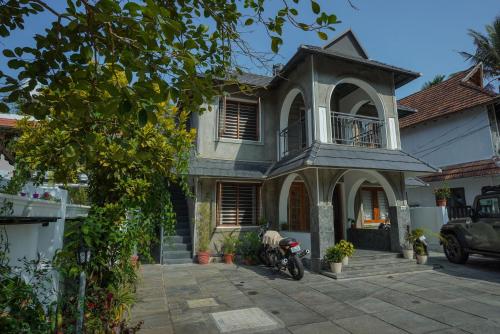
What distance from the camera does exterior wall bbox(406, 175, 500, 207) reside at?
13000 millimetres

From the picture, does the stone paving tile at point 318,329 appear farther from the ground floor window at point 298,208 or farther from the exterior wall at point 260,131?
the exterior wall at point 260,131

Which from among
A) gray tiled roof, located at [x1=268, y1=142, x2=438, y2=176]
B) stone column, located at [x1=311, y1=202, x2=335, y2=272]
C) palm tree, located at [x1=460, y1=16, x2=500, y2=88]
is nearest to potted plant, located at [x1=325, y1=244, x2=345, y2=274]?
stone column, located at [x1=311, y1=202, x2=335, y2=272]

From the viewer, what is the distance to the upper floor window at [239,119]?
1096 centimetres

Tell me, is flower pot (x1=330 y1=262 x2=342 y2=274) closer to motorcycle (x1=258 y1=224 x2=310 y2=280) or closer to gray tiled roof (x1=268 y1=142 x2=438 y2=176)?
motorcycle (x1=258 y1=224 x2=310 y2=280)

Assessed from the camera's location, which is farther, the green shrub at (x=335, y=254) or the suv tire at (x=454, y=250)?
the suv tire at (x=454, y=250)

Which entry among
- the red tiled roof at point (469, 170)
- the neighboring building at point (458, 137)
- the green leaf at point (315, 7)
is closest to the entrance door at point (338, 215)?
the neighboring building at point (458, 137)

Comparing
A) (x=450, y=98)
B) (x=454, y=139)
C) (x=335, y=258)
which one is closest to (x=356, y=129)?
(x=454, y=139)

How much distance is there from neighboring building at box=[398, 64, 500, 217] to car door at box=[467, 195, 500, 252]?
12.5 ft

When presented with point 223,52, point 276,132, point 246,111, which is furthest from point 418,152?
point 223,52

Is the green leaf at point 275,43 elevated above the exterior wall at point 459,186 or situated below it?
above

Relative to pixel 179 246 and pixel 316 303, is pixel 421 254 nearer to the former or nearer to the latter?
pixel 316 303

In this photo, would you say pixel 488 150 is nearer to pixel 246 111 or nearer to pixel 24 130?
pixel 246 111

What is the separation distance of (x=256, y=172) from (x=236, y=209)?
1547 mm

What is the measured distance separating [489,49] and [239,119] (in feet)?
61.4
